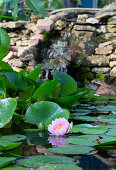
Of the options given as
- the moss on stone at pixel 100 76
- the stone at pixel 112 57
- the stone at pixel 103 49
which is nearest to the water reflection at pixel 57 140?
the moss on stone at pixel 100 76

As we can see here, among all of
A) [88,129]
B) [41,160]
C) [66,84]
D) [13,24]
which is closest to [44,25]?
[13,24]

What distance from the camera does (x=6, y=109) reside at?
131 centimetres

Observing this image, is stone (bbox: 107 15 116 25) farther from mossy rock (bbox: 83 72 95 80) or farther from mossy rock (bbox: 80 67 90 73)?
mossy rock (bbox: 83 72 95 80)

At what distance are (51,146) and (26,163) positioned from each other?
0.92ft

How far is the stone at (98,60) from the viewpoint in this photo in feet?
22.4

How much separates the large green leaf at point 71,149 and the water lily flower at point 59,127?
163 mm

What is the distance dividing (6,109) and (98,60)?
5.74 m

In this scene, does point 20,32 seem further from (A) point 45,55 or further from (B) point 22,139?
(B) point 22,139

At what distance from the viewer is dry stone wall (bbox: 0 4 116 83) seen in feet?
22.4

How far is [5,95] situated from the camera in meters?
1.84

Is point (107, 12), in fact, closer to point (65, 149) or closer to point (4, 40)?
point (4, 40)

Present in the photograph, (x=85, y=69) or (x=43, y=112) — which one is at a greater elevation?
(x=43, y=112)

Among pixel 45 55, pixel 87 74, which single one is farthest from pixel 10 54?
pixel 87 74

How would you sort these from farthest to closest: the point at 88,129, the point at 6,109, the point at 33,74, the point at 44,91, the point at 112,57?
the point at 112,57 < the point at 33,74 < the point at 44,91 < the point at 88,129 < the point at 6,109
